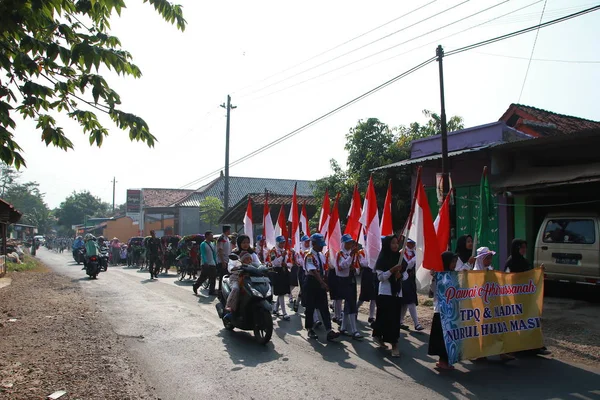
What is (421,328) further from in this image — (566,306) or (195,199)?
(195,199)

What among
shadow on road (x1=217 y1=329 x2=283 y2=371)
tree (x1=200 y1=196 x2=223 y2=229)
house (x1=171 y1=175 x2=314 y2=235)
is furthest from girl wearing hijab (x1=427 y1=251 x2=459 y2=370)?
house (x1=171 y1=175 x2=314 y2=235)

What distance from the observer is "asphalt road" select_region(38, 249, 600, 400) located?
567 centimetres

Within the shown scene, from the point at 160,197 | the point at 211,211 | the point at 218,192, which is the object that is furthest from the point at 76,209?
the point at 211,211

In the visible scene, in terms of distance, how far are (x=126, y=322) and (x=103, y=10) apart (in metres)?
6.82

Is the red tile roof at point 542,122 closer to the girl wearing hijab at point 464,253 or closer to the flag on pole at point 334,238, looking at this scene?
the flag on pole at point 334,238

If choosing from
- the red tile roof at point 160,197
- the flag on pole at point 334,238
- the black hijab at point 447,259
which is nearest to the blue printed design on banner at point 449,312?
the black hijab at point 447,259

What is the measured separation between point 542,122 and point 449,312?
19108 mm

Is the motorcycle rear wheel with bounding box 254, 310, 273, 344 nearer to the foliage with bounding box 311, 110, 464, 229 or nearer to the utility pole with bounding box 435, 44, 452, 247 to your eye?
the utility pole with bounding box 435, 44, 452, 247

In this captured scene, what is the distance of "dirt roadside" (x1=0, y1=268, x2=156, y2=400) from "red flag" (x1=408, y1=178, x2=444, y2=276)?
4.15 meters

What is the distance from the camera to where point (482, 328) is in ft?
22.3

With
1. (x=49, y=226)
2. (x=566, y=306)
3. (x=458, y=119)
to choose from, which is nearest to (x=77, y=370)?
(x=566, y=306)

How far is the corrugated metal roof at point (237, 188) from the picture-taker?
47.3 meters

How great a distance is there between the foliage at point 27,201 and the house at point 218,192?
130 feet

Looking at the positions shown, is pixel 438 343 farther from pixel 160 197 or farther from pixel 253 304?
pixel 160 197
